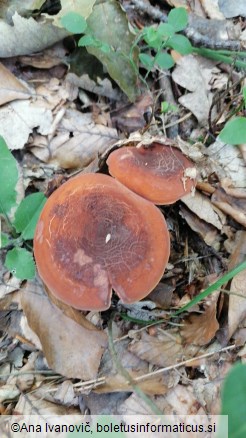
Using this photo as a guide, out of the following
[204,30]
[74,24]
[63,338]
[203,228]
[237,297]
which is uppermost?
[74,24]

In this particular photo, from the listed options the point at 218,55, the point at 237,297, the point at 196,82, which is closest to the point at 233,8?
the point at 218,55

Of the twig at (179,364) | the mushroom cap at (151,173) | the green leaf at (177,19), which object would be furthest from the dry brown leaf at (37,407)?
the green leaf at (177,19)

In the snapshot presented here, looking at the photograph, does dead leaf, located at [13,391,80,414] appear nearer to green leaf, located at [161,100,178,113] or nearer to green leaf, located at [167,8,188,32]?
green leaf, located at [161,100,178,113]

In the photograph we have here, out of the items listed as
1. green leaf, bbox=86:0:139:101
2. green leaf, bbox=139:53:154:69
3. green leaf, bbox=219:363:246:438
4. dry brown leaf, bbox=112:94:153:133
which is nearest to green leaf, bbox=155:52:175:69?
green leaf, bbox=139:53:154:69

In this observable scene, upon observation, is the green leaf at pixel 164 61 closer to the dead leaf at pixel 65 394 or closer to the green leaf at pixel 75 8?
the green leaf at pixel 75 8

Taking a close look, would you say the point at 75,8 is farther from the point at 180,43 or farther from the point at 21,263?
the point at 21,263
